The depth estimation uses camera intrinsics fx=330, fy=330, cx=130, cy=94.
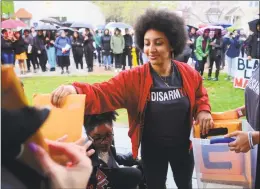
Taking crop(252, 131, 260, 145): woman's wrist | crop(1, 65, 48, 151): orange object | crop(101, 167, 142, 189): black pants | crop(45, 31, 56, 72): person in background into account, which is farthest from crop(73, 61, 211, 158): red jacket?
crop(45, 31, 56, 72): person in background

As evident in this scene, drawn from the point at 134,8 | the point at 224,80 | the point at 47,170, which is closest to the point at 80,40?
the point at 224,80

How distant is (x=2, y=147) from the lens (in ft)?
2.51

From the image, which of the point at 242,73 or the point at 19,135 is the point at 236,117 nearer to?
the point at 19,135

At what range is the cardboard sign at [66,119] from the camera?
1.07 meters

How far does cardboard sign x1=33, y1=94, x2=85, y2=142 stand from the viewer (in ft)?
3.51

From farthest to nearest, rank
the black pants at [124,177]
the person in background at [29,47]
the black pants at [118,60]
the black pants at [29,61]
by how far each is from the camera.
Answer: the black pants at [118,60] < the black pants at [29,61] < the person in background at [29,47] < the black pants at [124,177]

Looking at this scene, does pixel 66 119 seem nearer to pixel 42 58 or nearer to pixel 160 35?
pixel 160 35

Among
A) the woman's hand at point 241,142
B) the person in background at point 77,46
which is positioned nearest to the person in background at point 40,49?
the person in background at point 77,46

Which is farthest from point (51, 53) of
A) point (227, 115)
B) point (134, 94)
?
point (227, 115)

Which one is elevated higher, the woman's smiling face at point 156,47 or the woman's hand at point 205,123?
the woman's smiling face at point 156,47

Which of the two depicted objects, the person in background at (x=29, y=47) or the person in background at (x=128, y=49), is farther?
the person in background at (x=128, y=49)

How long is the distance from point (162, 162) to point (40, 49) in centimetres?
1115

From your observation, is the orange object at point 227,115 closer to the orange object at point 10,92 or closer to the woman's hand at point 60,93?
the woman's hand at point 60,93

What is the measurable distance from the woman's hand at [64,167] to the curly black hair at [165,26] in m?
1.42
